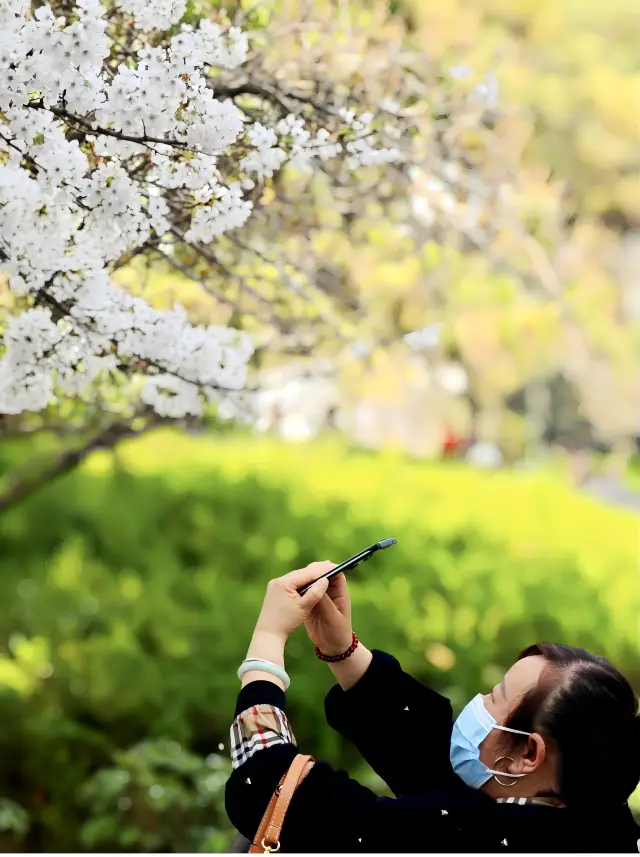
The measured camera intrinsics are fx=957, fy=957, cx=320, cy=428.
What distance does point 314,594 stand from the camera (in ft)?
4.04

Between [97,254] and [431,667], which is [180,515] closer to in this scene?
[431,667]

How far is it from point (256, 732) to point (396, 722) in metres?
0.30

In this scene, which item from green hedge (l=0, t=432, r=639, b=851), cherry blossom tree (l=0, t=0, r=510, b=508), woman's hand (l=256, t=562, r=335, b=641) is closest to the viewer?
woman's hand (l=256, t=562, r=335, b=641)

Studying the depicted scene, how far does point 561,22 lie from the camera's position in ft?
14.8

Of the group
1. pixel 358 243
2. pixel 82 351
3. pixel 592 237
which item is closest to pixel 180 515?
pixel 358 243

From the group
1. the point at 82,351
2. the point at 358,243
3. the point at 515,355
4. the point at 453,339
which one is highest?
the point at 82,351

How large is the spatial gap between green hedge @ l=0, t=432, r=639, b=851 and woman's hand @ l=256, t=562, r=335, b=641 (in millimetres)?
1442

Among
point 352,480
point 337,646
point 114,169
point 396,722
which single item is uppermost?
point 114,169

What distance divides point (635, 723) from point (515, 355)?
12.6ft

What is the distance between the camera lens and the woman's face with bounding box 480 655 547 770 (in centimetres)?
123

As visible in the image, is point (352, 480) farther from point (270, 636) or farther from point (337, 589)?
point (270, 636)

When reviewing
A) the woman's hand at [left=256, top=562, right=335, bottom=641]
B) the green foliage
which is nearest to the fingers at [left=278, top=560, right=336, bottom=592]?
the woman's hand at [left=256, top=562, right=335, bottom=641]

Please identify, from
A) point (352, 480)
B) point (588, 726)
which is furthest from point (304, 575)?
point (352, 480)

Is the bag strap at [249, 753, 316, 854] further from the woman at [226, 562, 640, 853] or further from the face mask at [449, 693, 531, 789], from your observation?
the face mask at [449, 693, 531, 789]
